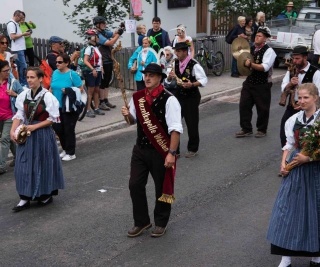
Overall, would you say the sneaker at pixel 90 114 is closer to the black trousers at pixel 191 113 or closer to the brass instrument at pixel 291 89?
the black trousers at pixel 191 113

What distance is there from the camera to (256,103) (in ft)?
36.1

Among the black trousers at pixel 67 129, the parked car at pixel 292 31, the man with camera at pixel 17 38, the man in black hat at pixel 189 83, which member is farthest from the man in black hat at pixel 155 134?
the parked car at pixel 292 31

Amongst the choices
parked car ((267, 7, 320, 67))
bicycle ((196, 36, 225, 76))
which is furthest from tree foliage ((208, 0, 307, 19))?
bicycle ((196, 36, 225, 76))

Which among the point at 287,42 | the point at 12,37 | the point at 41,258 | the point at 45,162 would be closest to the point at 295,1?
the point at 287,42

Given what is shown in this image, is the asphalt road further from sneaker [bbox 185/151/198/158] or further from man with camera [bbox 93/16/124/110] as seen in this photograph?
man with camera [bbox 93/16/124/110]

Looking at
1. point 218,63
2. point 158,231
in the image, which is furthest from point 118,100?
point 158,231

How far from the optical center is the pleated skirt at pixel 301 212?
557 centimetres

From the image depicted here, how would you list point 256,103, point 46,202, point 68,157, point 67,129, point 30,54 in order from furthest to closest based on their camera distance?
point 30,54
point 256,103
point 68,157
point 67,129
point 46,202

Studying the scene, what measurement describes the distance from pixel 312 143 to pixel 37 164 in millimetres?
3346

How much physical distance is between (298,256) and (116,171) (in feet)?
12.7

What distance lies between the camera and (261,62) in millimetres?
10445

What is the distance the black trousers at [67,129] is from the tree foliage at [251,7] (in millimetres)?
10978

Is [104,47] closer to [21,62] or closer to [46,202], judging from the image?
[21,62]

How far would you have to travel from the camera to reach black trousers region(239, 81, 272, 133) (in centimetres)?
1088
